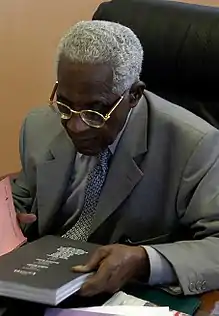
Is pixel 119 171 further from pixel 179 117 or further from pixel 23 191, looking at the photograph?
pixel 23 191

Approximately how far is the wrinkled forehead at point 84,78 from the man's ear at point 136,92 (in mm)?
89

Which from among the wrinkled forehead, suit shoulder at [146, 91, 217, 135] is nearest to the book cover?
the wrinkled forehead

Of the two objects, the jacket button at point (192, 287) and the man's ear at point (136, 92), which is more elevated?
the man's ear at point (136, 92)

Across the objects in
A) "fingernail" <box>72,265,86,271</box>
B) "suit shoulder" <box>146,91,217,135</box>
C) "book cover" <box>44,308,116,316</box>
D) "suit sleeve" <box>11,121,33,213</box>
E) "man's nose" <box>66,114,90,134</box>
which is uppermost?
"man's nose" <box>66,114,90,134</box>

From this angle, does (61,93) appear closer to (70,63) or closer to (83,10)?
(70,63)

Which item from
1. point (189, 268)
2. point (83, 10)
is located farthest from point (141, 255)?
point (83, 10)

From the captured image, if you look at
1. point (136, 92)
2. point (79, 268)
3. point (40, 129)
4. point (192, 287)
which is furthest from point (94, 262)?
point (40, 129)

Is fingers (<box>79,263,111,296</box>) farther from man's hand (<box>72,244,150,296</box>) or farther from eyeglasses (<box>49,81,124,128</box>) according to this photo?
eyeglasses (<box>49,81,124,128</box>)

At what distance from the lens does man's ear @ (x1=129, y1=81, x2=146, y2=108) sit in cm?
152

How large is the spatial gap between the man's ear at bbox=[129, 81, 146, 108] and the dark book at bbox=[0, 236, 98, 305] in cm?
35

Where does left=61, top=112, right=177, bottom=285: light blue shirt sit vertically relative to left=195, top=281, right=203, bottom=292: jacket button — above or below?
above

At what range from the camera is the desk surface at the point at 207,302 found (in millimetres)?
1283

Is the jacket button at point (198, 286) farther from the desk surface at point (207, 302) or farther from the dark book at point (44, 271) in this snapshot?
the dark book at point (44, 271)

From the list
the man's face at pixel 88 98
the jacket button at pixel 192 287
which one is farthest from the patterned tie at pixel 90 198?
the jacket button at pixel 192 287
